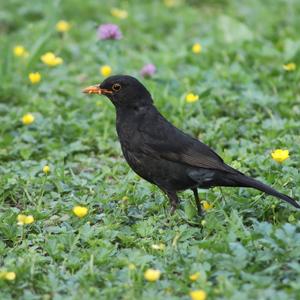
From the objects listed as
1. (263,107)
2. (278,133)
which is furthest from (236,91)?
(278,133)

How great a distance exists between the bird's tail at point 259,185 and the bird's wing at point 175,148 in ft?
0.46

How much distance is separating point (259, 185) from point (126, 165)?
170 cm

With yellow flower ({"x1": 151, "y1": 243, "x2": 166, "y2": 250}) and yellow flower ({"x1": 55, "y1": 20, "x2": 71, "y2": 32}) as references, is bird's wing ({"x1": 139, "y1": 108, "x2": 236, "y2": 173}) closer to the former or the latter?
yellow flower ({"x1": 151, "y1": 243, "x2": 166, "y2": 250})

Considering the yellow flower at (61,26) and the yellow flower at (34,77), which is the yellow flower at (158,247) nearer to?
the yellow flower at (34,77)

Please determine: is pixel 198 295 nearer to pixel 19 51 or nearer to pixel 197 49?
pixel 197 49

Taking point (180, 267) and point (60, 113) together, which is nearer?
point (180, 267)

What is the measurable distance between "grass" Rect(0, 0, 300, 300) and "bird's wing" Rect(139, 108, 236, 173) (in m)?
0.35

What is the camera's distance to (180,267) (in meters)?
4.76

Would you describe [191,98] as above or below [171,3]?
above

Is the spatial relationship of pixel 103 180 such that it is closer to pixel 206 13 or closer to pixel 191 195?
pixel 191 195

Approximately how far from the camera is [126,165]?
678cm

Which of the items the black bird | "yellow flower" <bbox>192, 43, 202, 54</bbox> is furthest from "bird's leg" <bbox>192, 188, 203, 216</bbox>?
"yellow flower" <bbox>192, 43, 202, 54</bbox>

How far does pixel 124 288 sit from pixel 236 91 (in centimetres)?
391

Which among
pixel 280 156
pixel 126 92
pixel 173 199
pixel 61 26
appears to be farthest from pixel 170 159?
pixel 61 26
